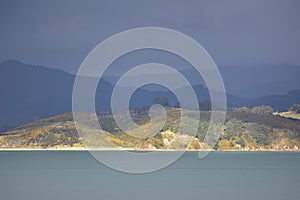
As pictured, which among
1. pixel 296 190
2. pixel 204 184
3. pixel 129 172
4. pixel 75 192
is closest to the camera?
pixel 75 192

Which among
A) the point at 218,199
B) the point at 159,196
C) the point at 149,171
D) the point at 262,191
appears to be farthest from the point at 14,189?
the point at 149,171

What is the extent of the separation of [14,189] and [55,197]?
10.4m

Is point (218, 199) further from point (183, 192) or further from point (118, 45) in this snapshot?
point (118, 45)

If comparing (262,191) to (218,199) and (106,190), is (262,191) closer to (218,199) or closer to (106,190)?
(218,199)

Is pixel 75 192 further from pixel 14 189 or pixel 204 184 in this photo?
pixel 204 184

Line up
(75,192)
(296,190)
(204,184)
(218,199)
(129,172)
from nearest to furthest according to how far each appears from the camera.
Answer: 1. (218,199)
2. (75,192)
3. (296,190)
4. (204,184)
5. (129,172)

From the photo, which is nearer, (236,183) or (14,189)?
(14,189)

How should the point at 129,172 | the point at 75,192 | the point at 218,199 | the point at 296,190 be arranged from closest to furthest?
the point at 218,199
the point at 75,192
the point at 296,190
the point at 129,172

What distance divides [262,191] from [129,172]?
42.0 metres

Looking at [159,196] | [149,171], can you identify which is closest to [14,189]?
[159,196]

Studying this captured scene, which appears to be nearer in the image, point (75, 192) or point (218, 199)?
point (218, 199)

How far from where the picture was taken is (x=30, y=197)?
2403 inches

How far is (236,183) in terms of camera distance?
8212 centimetres

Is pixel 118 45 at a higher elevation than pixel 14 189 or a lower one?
higher
